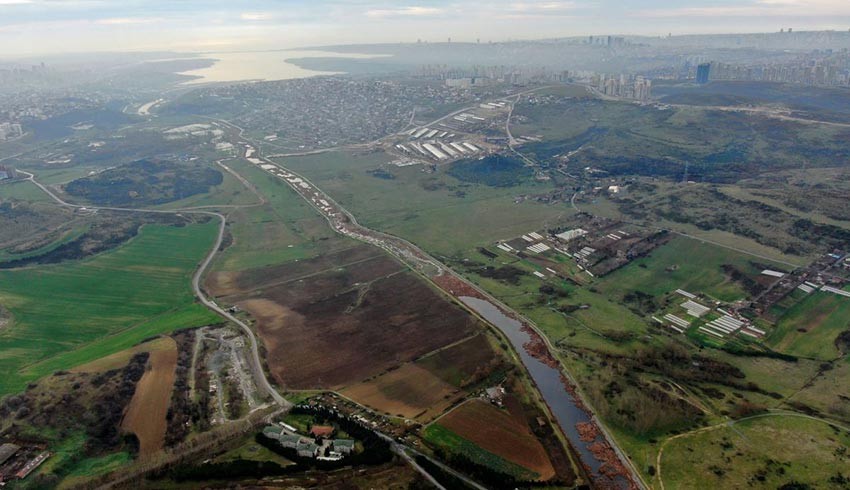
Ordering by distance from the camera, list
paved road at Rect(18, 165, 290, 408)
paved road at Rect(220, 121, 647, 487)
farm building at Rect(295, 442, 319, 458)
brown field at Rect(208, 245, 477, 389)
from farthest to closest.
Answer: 1. paved road at Rect(220, 121, 647, 487)
2. brown field at Rect(208, 245, 477, 389)
3. paved road at Rect(18, 165, 290, 408)
4. farm building at Rect(295, 442, 319, 458)

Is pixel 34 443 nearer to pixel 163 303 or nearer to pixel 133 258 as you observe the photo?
pixel 163 303

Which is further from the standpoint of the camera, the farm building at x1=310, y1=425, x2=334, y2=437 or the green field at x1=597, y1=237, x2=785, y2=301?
the green field at x1=597, y1=237, x2=785, y2=301

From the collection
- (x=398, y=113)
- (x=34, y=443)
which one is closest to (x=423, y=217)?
(x=34, y=443)

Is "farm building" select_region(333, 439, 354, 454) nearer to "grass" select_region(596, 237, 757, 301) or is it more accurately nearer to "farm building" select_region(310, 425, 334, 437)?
"farm building" select_region(310, 425, 334, 437)

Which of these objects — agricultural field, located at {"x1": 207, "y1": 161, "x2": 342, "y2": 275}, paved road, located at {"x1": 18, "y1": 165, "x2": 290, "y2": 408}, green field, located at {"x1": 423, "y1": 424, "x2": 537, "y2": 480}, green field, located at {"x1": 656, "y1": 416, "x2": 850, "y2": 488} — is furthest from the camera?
agricultural field, located at {"x1": 207, "y1": 161, "x2": 342, "y2": 275}

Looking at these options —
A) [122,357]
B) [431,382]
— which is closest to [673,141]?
[431,382]

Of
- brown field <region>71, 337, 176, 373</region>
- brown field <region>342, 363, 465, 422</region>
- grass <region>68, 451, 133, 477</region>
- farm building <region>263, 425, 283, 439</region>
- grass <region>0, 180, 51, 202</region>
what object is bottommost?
grass <region>68, 451, 133, 477</region>

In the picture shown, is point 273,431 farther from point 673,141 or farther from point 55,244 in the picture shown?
point 673,141

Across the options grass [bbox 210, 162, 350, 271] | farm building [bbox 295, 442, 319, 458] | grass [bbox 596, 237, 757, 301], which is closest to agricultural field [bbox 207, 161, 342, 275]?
grass [bbox 210, 162, 350, 271]
